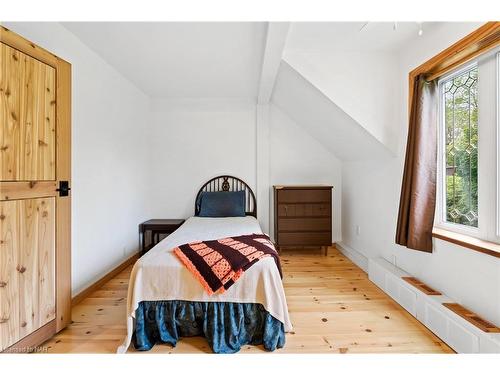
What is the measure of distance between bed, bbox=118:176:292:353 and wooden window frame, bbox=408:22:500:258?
4.28 ft

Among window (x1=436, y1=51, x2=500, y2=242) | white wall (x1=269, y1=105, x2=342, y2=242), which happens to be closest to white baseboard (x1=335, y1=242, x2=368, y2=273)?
white wall (x1=269, y1=105, x2=342, y2=242)

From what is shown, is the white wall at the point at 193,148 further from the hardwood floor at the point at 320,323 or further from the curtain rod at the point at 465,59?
the curtain rod at the point at 465,59

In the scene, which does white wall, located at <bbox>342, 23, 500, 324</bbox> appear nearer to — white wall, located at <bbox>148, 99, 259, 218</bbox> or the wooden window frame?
the wooden window frame

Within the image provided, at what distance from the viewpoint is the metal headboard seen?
3.96 meters

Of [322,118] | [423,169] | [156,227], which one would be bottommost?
[156,227]

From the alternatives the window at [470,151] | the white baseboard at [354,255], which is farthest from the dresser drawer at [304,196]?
the window at [470,151]

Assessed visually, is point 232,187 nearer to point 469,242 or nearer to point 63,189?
point 63,189

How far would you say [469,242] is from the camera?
1.73 meters

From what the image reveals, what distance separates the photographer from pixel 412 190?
214 centimetres

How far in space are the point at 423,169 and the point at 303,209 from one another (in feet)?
5.48

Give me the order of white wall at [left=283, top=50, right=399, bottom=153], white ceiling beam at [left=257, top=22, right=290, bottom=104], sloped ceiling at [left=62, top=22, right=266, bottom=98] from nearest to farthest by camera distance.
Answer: white ceiling beam at [left=257, top=22, right=290, bottom=104]
sloped ceiling at [left=62, top=22, right=266, bottom=98]
white wall at [left=283, top=50, right=399, bottom=153]

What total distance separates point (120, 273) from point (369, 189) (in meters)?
3.14

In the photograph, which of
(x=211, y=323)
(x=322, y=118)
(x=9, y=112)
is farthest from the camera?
(x=322, y=118)

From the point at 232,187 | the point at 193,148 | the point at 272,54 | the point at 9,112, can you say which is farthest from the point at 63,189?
the point at 232,187
